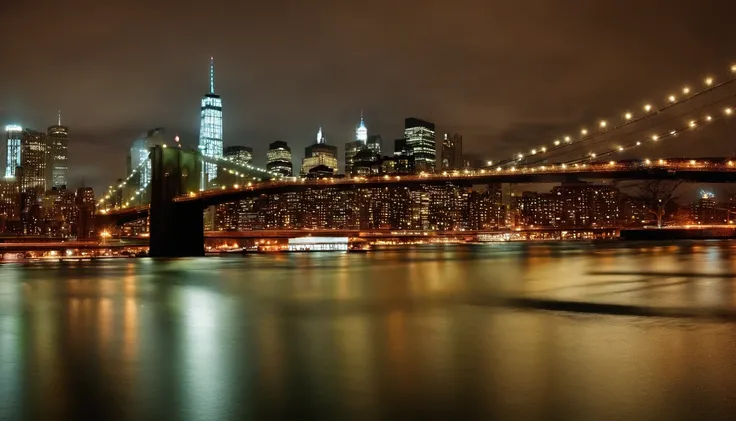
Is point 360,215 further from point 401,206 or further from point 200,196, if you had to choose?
point 200,196

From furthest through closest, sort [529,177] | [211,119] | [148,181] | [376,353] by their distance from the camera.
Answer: [211,119] < [148,181] < [529,177] < [376,353]

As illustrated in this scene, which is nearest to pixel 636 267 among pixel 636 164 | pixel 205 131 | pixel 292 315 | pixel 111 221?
pixel 636 164

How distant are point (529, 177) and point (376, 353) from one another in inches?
1272

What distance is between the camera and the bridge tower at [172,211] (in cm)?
4228

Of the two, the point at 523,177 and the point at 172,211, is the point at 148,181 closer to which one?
the point at 172,211

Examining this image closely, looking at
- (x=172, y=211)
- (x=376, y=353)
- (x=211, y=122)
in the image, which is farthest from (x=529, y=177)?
(x=211, y=122)

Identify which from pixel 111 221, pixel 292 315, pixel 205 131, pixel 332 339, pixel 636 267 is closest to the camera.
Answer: pixel 332 339

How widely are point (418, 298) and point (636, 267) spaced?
550 inches

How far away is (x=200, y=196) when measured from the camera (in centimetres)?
4144

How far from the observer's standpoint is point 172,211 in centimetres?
4253

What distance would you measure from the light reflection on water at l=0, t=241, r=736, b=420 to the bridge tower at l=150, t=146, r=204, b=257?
22.1 m

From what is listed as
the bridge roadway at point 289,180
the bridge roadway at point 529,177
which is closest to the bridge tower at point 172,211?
the bridge roadway at point 289,180

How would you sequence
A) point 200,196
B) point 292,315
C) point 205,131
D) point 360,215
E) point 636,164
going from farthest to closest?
point 205,131 → point 360,215 → point 200,196 → point 636,164 → point 292,315

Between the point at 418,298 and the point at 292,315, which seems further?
the point at 418,298
